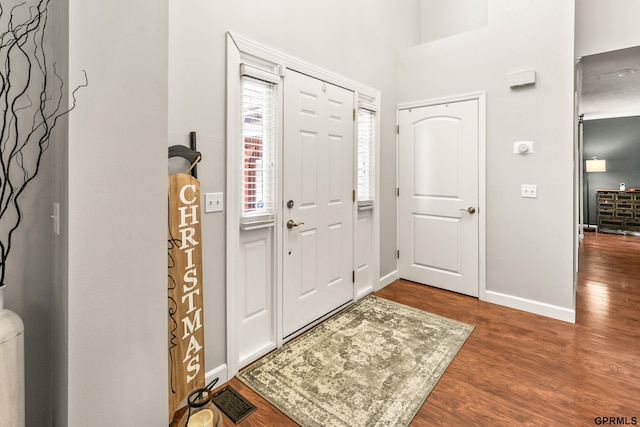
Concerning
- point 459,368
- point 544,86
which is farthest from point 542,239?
point 459,368

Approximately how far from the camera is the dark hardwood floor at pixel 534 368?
5.67 ft

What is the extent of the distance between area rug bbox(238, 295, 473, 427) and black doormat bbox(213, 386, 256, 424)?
107 millimetres

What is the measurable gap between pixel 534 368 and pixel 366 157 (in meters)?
2.27

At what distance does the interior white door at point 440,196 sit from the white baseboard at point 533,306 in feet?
0.66

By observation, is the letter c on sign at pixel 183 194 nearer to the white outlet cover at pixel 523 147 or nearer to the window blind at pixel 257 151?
the window blind at pixel 257 151

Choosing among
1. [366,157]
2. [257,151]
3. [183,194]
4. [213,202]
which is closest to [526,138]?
[366,157]

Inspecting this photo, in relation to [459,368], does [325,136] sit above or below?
above

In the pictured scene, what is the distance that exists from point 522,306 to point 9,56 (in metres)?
4.03

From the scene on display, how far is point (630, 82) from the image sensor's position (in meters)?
4.86

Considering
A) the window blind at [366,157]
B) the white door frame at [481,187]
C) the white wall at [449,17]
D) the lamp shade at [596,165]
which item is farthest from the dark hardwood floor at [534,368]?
the lamp shade at [596,165]

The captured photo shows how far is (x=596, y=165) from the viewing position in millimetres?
7445

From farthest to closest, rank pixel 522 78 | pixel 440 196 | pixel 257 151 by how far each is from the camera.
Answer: pixel 440 196, pixel 522 78, pixel 257 151

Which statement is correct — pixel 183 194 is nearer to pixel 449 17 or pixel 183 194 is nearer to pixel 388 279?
pixel 388 279

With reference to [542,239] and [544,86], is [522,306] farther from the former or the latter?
[544,86]
